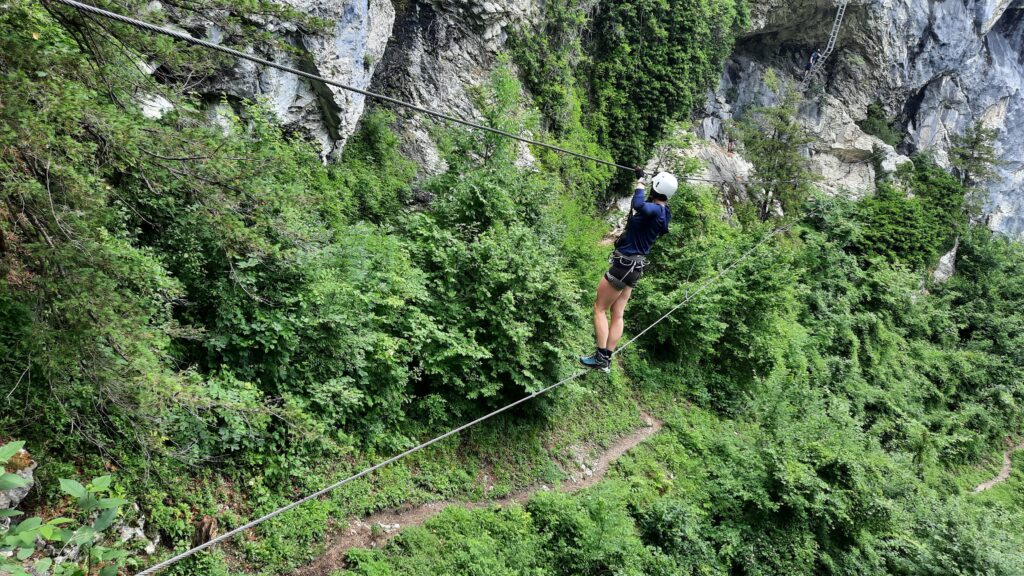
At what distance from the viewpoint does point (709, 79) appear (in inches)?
941

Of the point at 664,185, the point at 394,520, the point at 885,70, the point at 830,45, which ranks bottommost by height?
the point at 394,520

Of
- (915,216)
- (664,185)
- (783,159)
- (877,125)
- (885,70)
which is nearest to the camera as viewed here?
(664,185)

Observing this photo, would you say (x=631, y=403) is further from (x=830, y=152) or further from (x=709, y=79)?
(x=830, y=152)

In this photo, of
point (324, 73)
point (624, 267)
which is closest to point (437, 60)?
point (324, 73)

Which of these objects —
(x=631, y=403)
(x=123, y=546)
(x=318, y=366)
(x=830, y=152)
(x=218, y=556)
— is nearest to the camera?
(x=123, y=546)

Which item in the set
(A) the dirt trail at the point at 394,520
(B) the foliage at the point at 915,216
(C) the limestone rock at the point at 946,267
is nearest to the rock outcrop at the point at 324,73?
(A) the dirt trail at the point at 394,520

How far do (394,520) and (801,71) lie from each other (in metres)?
33.7

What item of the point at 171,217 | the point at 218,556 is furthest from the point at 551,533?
the point at 171,217

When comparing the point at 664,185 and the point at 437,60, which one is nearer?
the point at 664,185

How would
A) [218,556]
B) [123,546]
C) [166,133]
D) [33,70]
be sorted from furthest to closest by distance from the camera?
1. [218,556]
2. [123,546]
3. [166,133]
4. [33,70]

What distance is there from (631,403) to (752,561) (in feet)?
13.2

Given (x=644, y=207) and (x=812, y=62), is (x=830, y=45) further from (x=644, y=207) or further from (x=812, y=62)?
(x=644, y=207)

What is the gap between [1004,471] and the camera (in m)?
21.6

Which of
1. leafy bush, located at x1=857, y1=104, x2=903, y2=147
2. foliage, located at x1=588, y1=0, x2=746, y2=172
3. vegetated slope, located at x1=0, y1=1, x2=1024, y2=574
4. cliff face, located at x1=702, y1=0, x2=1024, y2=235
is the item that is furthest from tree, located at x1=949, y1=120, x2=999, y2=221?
foliage, located at x1=588, y1=0, x2=746, y2=172
